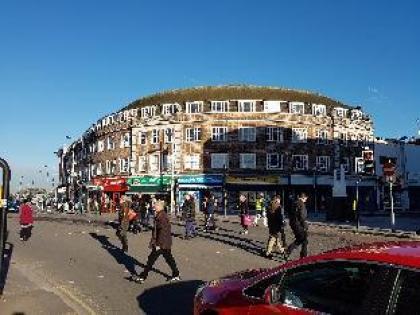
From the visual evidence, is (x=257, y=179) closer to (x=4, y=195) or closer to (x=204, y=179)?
(x=204, y=179)

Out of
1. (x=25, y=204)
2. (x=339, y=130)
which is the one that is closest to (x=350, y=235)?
(x=25, y=204)

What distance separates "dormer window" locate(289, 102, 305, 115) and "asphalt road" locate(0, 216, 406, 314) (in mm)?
38201

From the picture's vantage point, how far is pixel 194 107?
61.5 meters

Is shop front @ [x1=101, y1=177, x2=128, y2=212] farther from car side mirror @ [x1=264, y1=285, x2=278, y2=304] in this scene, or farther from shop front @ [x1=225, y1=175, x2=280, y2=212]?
car side mirror @ [x1=264, y1=285, x2=278, y2=304]

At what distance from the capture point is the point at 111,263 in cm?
1528

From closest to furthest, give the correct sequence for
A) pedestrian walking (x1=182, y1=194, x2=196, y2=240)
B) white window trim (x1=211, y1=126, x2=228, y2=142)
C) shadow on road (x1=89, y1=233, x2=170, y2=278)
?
shadow on road (x1=89, y1=233, x2=170, y2=278) < pedestrian walking (x1=182, y1=194, x2=196, y2=240) < white window trim (x1=211, y1=126, x2=228, y2=142)

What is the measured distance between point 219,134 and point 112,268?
1800 inches

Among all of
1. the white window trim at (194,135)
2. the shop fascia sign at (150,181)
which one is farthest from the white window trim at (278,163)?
the shop fascia sign at (150,181)

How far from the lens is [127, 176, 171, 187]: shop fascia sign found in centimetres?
6022

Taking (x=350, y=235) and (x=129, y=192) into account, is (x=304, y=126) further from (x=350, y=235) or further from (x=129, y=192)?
(x=350, y=235)

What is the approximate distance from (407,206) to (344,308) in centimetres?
6527

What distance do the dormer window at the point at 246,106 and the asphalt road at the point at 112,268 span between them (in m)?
36.6

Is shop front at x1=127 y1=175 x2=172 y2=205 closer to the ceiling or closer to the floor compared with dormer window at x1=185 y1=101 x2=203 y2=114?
closer to the floor

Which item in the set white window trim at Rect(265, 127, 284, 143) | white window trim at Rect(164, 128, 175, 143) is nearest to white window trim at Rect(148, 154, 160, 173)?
white window trim at Rect(164, 128, 175, 143)
